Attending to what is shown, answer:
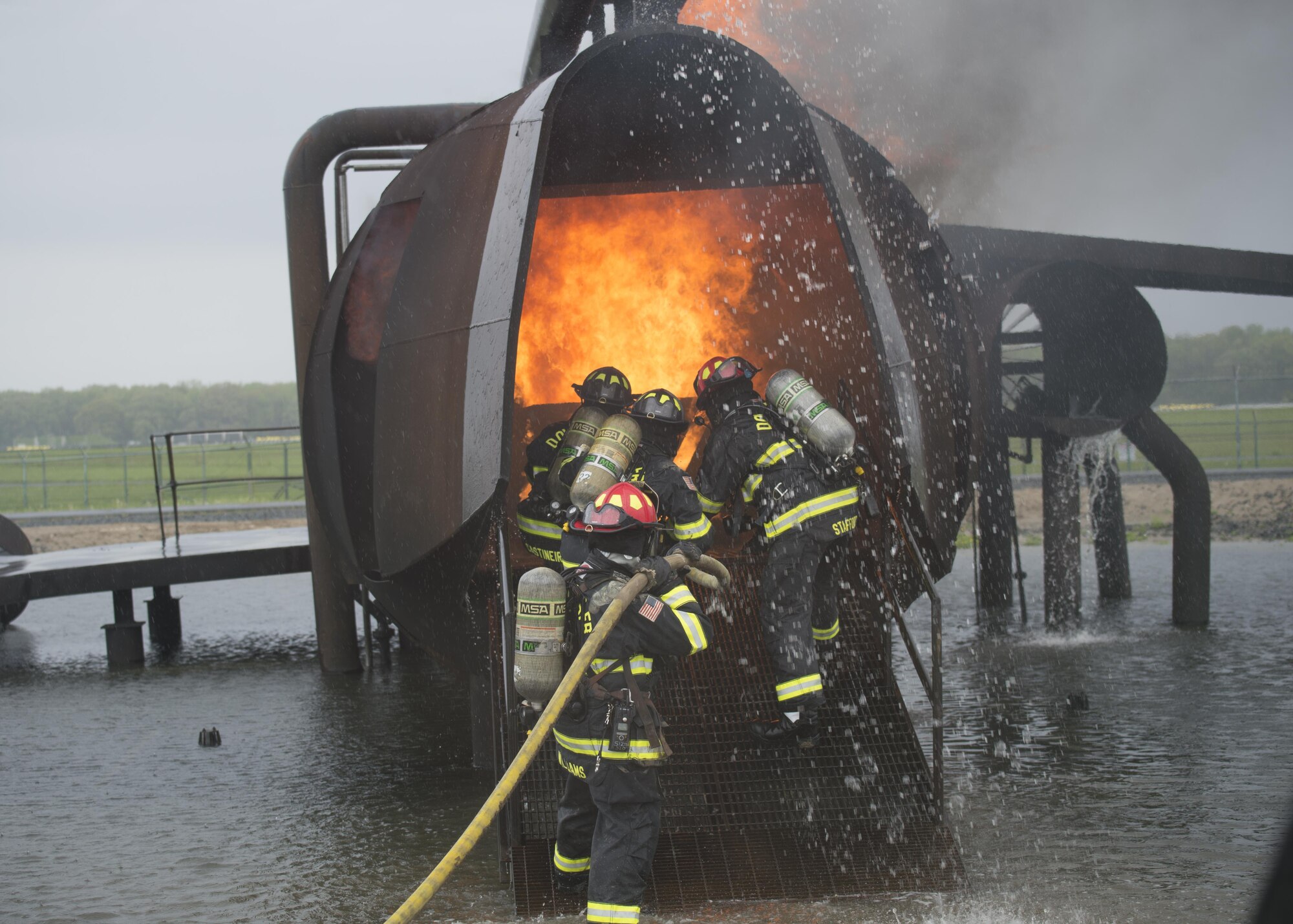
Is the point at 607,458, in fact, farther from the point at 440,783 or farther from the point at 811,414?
the point at 440,783

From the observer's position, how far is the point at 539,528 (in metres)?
6.24

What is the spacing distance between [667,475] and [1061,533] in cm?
655

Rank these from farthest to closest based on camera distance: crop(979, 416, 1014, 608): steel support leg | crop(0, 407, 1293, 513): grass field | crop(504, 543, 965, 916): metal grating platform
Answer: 1. crop(0, 407, 1293, 513): grass field
2. crop(979, 416, 1014, 608): steel support leg
3. crop(504, 543, 965, 916): metal grating platform

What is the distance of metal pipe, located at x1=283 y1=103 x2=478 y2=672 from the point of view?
926 centimetres

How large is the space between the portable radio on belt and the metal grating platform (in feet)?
2.85

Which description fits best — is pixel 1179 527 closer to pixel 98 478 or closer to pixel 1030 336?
pixel 1030 336

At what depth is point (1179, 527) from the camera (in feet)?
35.6

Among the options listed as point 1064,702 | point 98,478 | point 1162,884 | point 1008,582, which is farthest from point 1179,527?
point 98,478

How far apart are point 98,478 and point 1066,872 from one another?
52675 millimetres

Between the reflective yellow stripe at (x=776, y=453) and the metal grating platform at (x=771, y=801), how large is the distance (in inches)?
42.4

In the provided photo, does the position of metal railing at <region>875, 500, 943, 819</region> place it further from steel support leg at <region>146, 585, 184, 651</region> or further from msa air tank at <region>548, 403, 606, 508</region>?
steel support leg at <region>146, 585, 184, 651</region>

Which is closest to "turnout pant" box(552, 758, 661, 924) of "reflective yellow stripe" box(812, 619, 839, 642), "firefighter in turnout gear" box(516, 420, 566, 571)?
"reflective yellow stripe" box(812, 619, 839, 642)

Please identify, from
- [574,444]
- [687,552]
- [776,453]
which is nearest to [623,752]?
[687,552]

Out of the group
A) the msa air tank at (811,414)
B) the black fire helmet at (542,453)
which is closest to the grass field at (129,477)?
the black fire helmet at (542,453)
